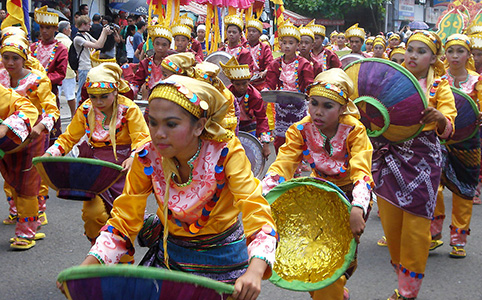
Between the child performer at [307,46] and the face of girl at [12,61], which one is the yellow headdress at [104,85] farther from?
the child performer at [307,46]

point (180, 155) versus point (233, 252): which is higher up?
point (180, 155)

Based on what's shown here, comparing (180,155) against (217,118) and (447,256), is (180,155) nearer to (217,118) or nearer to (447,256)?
(217,118)

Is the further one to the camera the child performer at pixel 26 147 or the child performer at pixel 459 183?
the child performer at pixel 459 183

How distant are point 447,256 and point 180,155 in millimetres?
3782

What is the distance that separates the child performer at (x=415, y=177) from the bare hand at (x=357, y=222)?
4.25 feet

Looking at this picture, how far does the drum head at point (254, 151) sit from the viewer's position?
703 cm

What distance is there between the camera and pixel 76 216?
655cm

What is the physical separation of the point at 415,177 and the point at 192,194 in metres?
2.14

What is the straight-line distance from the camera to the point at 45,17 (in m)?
8.62

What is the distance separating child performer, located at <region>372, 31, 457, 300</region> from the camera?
420 centimetres

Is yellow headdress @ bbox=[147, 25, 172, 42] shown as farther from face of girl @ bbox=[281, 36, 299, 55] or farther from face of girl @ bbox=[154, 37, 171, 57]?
face of girl @ bbox=[281, 36, 299, 55]

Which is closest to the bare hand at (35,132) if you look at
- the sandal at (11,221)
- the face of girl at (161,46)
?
the sandal at (11,221)

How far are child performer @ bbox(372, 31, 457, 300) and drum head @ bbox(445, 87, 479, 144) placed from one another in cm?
70

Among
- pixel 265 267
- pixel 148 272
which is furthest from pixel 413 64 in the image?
pixel 148 272
